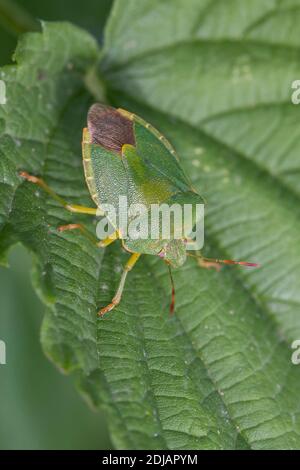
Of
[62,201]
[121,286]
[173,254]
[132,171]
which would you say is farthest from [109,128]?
[121,286]

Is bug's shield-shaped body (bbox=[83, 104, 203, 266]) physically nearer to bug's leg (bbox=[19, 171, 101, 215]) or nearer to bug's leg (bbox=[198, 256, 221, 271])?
bug's leg (bbox=[19, 171, 101, 215])

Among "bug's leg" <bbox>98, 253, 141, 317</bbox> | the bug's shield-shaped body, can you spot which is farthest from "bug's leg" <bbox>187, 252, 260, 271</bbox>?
"bug's leg" <bbox>98, 253, 141, 317</bbox>

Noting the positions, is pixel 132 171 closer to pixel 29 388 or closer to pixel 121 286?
pixel 121 286

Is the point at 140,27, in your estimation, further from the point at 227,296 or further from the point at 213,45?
the point at 227,296

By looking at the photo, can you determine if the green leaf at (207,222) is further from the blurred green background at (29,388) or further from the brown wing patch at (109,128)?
the blurred green background at (29,388)

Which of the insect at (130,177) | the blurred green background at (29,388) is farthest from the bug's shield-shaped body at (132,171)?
the blurred green background at (29,388)
